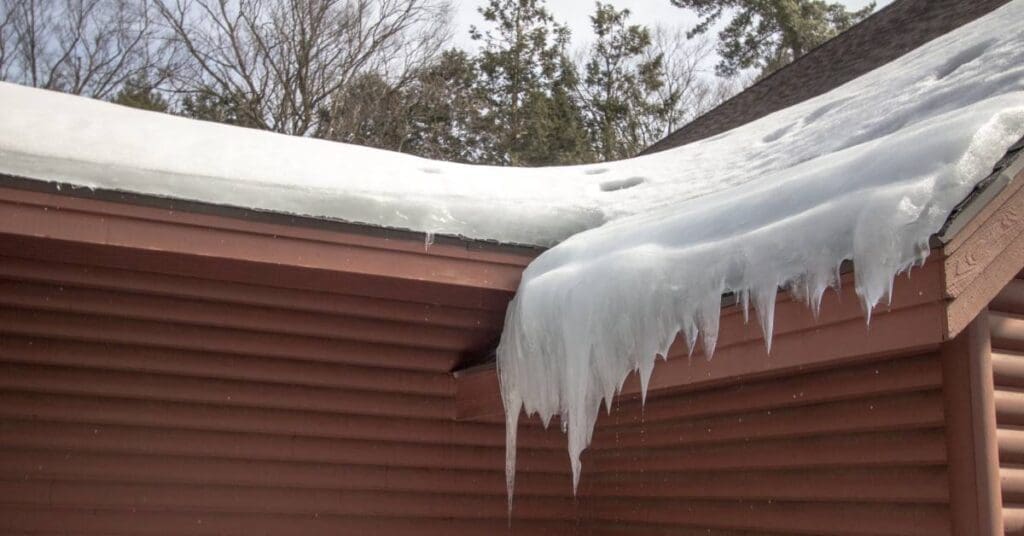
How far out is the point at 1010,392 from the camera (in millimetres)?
3480

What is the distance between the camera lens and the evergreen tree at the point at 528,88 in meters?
21.2

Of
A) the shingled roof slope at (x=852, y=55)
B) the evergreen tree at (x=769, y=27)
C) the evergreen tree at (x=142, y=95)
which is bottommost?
the shingled roof slope at (x=852, y=55)

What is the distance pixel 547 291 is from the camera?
4.28 metres

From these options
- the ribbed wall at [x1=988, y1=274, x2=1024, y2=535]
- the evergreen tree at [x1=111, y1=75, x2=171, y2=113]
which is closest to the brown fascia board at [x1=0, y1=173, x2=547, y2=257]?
the ribbed wall at [x1=988, y1=274, x2=1024, y2=535]

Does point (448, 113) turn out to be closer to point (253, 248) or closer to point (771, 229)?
point (253, 248)

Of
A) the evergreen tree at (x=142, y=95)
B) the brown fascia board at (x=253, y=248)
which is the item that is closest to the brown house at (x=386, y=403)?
the brown fascia board at (x=253, y=248)

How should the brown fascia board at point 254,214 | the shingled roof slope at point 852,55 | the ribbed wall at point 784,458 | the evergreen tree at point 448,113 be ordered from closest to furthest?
1. the ribbed wall at point 784,458
2. the brown fascia board at point 254,214
3. the shingled roof slope at point 852,55
4. the evergreen tree at point 448,113

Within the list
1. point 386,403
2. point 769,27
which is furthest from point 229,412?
point 769,27

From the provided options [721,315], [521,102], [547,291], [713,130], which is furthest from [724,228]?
[521,102]

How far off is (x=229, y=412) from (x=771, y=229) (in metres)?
2.70

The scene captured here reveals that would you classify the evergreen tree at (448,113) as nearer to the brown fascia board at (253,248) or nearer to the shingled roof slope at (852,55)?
the shingled roof slope at (852,55)

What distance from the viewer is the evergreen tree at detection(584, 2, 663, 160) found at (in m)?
22.3

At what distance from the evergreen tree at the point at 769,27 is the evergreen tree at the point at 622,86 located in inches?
85.6

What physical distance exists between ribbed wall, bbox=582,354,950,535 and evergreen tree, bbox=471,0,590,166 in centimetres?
1577
